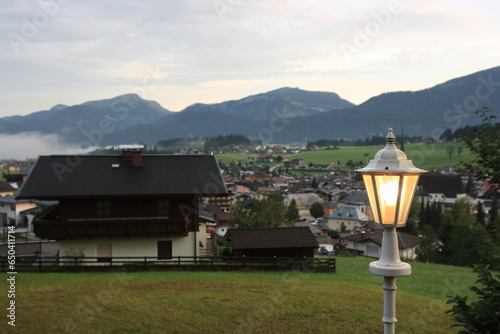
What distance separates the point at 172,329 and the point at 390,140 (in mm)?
11088

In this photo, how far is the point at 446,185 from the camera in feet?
432

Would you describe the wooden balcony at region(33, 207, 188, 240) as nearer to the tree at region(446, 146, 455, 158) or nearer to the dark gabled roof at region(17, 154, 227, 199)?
the dark gabled roof at region(17, 154, 227, 199)

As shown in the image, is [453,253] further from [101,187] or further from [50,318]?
[50,318]

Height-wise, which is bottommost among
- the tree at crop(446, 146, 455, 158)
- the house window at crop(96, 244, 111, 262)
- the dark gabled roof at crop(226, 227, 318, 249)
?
the house window at crop(96, 244, 111, 262)

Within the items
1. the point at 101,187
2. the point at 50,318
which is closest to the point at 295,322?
the point at 50,318

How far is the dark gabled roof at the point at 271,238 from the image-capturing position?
84.5 ft

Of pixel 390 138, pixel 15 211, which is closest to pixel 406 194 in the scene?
pixel 390 138

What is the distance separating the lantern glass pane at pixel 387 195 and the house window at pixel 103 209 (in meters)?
23.2

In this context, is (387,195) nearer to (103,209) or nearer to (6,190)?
(103,209)

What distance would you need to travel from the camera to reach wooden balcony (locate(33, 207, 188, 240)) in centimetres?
2391

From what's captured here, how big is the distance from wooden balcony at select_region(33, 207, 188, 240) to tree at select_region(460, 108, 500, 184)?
20.0 metres

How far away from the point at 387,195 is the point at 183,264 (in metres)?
21.0

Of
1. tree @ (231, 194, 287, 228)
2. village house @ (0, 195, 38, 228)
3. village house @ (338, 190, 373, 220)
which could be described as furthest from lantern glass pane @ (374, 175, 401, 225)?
village house @ (338, 190, 373, 220)

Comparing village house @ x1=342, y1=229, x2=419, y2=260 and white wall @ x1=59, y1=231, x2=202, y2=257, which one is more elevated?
white wall @ x1=59, y1=231, x2=202, y2=257
